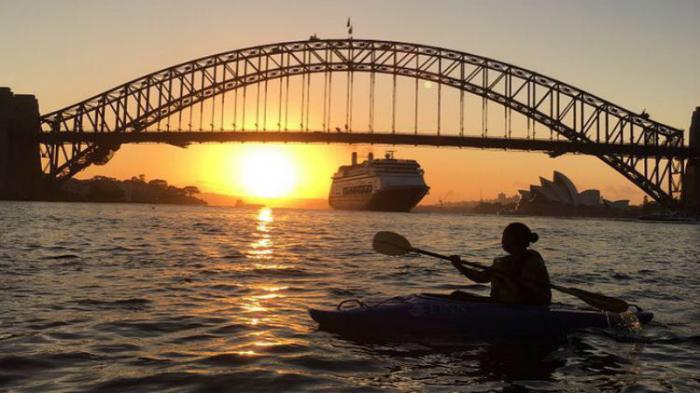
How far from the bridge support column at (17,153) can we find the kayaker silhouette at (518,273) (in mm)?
73487

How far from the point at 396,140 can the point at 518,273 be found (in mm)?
57900

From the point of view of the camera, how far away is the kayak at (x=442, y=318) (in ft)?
22.7

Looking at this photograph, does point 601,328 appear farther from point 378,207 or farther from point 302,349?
point 378,207

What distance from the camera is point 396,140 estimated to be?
6456cm

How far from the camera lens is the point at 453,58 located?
227 ft

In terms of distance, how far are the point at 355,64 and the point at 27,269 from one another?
195 feet

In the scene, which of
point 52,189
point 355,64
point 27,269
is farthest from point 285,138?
point 27,269

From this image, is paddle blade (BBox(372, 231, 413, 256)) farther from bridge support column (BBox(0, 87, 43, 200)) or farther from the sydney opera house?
the sydney opera house

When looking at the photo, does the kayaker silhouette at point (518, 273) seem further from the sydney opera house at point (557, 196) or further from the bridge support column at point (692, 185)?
the sydney opera house at point (557, 196)

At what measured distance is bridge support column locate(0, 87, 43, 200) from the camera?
71.8 metres

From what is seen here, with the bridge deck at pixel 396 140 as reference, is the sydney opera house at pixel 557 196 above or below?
below

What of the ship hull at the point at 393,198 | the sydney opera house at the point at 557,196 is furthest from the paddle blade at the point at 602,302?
the sydney opera house at the point at 557,196

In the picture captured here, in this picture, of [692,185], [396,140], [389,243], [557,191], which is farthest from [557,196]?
[389,243]

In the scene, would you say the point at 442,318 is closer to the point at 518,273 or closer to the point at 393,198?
the point at 518,273
